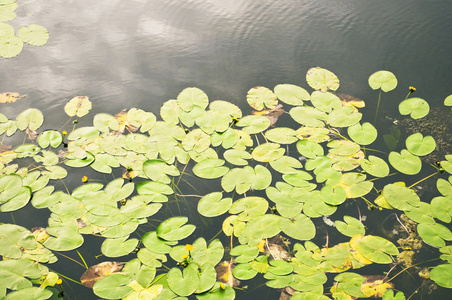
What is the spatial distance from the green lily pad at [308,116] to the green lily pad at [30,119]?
1.23 metres

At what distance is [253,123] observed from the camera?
1791mm

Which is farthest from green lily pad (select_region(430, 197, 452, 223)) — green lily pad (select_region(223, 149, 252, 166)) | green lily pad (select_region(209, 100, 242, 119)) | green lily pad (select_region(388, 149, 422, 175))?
green lily pad (select_region(209, 100, 242, 119))

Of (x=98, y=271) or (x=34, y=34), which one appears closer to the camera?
(x=98, y=271)

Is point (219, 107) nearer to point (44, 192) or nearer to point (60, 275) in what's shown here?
point (44, 192)

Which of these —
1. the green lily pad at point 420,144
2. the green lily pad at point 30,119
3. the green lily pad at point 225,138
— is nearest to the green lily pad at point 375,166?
the green lily pad at point 420,144

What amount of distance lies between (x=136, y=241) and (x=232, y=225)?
37 centimetres

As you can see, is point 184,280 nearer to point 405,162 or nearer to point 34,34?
point 405,162

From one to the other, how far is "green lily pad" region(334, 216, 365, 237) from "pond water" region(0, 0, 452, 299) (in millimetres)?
555

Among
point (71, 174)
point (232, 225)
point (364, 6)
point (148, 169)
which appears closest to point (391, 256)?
point (232, 225)

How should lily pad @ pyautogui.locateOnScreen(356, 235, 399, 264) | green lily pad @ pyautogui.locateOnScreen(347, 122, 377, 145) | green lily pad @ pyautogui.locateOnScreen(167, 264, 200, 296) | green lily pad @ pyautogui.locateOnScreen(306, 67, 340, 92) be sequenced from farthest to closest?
green lily pad @ pyautogui.locateOnScreen(306, 67, 340, 92) < green lily pad @ pyautogui.locateOnScreen(347, 122, 377, 145) < lily pad @ pyautogui.locateOnScreen(356, 235, 399, 264) < green lily pad @ pyautogui.locateOnScreen(167, 264, 200, 296)

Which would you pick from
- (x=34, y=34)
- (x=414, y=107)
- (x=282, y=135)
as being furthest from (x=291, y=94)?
(x=34, y=34)

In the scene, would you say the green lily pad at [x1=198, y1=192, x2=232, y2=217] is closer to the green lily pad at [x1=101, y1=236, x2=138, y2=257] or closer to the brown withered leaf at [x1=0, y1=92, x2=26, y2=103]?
the green lily pad at [x1=101, y1=236, x2=138, y2=257]

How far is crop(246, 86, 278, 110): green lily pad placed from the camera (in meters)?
1.87

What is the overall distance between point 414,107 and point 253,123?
0.80m
